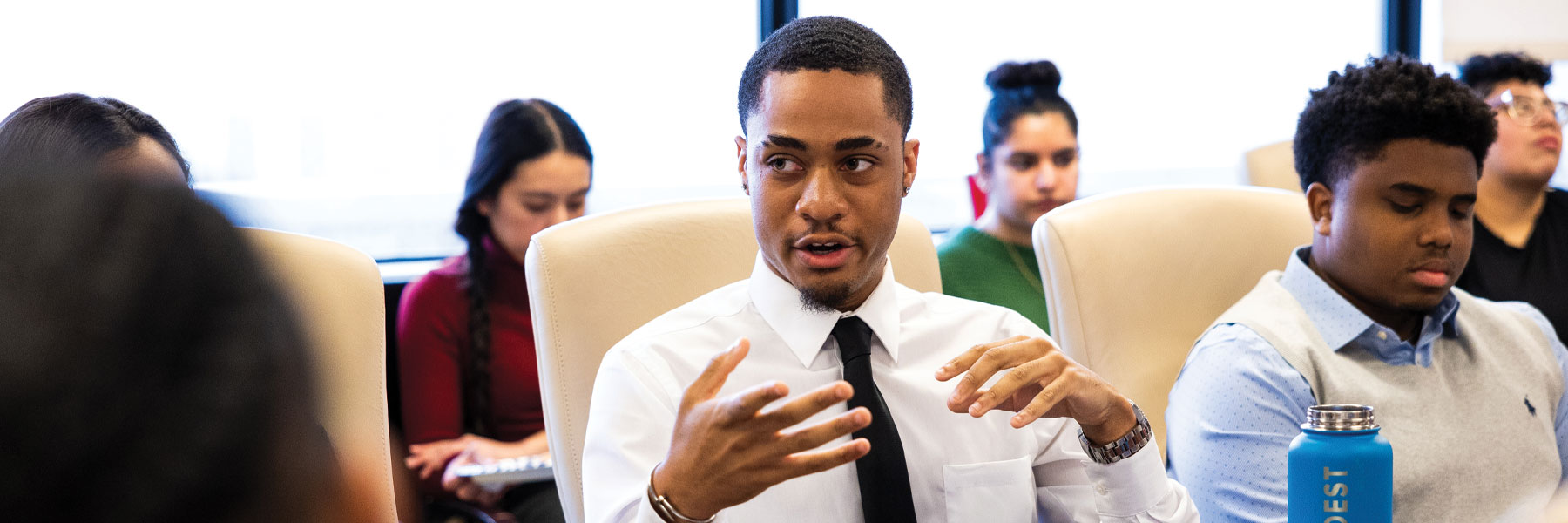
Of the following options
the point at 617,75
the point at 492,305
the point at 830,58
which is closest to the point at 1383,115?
the point at 830,58

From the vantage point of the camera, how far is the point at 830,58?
128cm

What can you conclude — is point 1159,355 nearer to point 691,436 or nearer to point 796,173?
point 796,173

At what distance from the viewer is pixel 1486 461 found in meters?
1.52

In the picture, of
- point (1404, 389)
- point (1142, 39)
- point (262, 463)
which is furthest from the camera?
point (1142, 39)

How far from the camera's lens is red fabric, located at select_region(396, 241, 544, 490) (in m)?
2.22

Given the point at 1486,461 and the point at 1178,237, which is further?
the point at 1178,237

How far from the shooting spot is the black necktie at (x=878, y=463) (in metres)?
1.21

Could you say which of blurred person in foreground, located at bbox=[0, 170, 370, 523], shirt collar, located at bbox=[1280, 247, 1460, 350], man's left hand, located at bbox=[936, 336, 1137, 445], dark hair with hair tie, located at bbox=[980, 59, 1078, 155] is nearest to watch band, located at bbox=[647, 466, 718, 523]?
man's left hand, located at bbox=[936, 336, 1137, 445]

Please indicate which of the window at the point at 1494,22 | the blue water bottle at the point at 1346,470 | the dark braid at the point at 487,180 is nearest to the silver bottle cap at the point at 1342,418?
the blue water bottle at the point at 1346,470

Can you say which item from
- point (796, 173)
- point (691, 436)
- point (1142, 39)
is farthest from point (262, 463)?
point (1142, 39)

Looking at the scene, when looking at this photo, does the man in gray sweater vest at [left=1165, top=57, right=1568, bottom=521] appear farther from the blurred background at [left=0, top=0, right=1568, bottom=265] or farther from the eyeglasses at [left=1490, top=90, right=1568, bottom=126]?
the eyeglasses at [left=1490, top=90, right=1568, bottom=126]

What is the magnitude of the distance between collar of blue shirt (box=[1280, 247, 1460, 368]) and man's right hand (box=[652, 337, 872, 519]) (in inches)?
35.8

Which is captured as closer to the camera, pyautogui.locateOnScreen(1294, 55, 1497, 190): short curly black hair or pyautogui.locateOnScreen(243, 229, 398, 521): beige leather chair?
pyautogui.locateOnScreen(243, 229, 398, 521): beige leather chair

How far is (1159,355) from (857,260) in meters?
0.64
